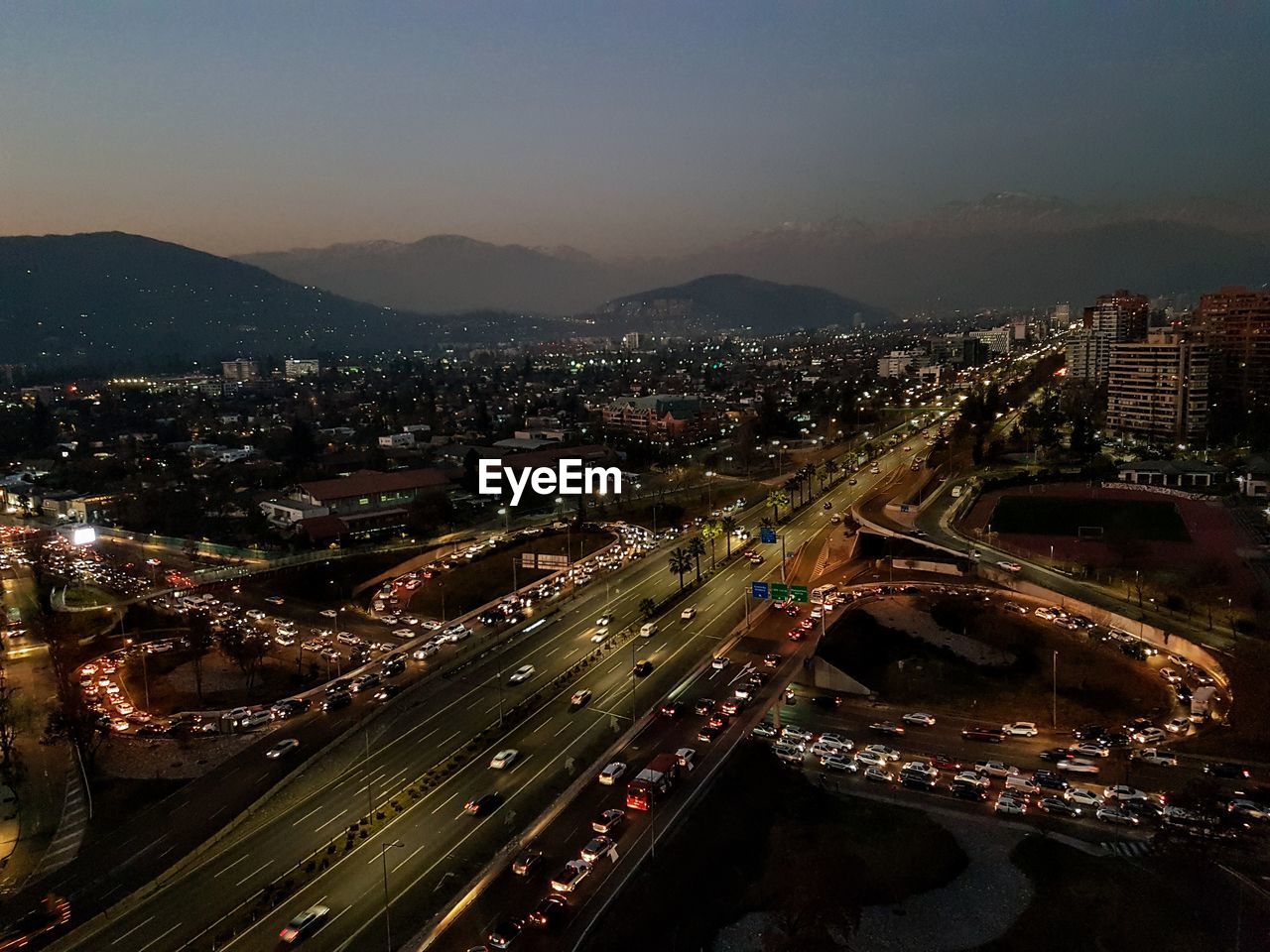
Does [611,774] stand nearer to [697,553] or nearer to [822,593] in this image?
[822,593]

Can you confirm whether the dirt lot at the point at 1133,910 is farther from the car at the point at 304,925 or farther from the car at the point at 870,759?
the car at the point at 304,925

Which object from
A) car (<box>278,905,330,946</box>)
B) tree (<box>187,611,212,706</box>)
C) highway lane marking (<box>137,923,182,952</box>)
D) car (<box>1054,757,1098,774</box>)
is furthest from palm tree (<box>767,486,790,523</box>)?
highway lane marking (<box>137,923,182,952</box>)

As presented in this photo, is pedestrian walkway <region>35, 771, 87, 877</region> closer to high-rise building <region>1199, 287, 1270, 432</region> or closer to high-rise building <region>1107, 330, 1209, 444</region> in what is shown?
high-rise building <region>1107, 330, 1209, 444</region>

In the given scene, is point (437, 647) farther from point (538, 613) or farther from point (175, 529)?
point (175, 529)

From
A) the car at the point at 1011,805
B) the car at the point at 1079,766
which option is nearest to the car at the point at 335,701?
the car at the point at 1011,805

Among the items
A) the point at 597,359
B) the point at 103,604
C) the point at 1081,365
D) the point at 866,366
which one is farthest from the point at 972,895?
the point at 597,359

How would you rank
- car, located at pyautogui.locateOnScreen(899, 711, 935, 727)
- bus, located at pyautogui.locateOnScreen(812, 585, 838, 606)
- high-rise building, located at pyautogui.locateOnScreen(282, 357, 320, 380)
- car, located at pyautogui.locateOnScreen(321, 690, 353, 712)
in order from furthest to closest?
high-rise building, located at pyautogui.locateOnScreen(282, 357, 320, 380), bus, located at pyautogui.locateOnScreen(812, 585, 838, 606), car, located at pyautogui.locateOnScreen(321, 690, 353, 712), car, located at pyautogui.locateOnScreen(899, 711, 935, 727)
